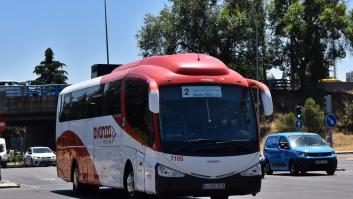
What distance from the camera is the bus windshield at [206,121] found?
14352 mm

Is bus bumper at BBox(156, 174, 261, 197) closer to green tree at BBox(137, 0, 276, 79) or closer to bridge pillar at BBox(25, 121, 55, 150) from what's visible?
green tree at BBox(137, 0, 276, 79)

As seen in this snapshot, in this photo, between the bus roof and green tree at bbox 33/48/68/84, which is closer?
the bus roof

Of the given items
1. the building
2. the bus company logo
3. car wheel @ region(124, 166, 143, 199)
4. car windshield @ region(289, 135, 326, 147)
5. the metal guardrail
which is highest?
the building

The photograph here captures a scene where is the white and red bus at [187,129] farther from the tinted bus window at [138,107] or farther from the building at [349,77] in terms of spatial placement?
the building at [349,77]

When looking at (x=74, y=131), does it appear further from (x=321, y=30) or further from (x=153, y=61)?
(x=321, y=30)

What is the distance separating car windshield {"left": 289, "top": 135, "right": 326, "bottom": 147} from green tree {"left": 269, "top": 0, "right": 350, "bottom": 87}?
3964cm

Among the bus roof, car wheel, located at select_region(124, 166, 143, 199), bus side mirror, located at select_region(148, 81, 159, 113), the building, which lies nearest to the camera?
bus side mirror, located at select_region(148, 81, 159, 113)

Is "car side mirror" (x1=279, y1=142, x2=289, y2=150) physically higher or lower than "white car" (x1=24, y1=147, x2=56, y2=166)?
higher

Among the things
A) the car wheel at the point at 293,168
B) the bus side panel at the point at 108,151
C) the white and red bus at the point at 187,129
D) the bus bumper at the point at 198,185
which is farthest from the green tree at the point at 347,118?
the bus bumper at the point at 198,185

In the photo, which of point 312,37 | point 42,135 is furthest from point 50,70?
point 312,37

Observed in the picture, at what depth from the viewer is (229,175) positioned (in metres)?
14.5

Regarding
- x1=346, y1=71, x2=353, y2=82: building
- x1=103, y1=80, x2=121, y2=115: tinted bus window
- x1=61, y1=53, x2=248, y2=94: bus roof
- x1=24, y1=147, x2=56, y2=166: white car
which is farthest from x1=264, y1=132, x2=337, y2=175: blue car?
x1=346, y1=71, x2=353, y2=82: building

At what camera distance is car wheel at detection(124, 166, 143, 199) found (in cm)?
1597

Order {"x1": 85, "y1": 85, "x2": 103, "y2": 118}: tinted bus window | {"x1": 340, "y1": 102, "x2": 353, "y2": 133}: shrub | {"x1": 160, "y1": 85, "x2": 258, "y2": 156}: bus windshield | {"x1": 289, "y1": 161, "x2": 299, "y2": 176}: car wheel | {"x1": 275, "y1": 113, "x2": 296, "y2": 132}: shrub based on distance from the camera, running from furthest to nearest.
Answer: {"x1": 340, "y1": 102, "x2": 353, "y2": 133}: shrub
{"x1": 275, "y1": 113, "x2": 296, "y2": 132}: shrub
{"x1": 289, "y1": 161, "x2": 299, "y2": 176}: car wheel
{"x1": 85, "y1": 85, "x2": 103, "y2": 118}: tinted bus window
{"x1": 160, "y1": 85, "x2": 258, "y2": 156}: bus windshield
